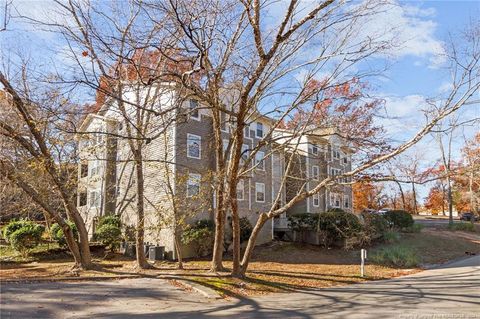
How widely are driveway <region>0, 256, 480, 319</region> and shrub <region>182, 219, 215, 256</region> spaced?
25.1ft

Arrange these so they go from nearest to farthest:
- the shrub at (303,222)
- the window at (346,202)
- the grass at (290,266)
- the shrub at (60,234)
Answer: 1. the grass at (290,266)
2. the shrub at (60,234)
3. the shrub at (303,222)
4. the window at (346,202)

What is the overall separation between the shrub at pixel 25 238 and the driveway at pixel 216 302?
10932 millimetres

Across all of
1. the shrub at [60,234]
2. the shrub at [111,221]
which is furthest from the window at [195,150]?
the shrub at [60,234]

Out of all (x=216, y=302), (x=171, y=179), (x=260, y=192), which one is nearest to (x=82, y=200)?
(x=260, y=192)

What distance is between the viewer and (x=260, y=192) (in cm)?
2695

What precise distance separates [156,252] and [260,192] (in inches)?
327

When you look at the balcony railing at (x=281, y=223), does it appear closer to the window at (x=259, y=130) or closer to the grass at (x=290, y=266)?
the grass at (x=290, y=266)

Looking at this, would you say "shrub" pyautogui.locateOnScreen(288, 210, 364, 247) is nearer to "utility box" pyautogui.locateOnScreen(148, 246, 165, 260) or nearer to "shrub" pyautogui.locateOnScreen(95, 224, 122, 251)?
"utility box" pyautogui.locateOnScreen(148, 246, 165, 260)

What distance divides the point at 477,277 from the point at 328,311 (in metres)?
8.73

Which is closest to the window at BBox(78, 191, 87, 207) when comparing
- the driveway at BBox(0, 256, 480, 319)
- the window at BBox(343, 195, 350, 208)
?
the driveway at BBox(0, 256, 480, 319)

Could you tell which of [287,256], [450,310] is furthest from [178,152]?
[450,310]

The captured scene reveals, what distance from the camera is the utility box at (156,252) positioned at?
20484mm

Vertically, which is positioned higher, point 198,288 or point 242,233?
point 242,233

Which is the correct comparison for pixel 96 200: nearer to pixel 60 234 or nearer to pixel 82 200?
pixel 82 200
